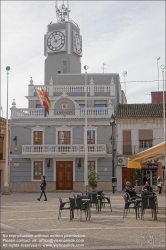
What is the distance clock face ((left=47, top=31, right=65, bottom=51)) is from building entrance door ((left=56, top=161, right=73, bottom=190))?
44.9 feet

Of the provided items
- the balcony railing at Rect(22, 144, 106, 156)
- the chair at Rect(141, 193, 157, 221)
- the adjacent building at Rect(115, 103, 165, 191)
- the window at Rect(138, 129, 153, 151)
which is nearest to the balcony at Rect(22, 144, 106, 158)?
the balcony railing at Rect(22, 144, 106, 156)

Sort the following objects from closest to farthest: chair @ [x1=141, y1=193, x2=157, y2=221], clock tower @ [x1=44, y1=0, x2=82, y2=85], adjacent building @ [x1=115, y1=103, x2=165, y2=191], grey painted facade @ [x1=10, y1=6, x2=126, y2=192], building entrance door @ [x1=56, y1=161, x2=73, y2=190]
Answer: chair @ [x1=141, y1=193, x2=157, y2=221], grey painted facade @ [x1=10, y1=6, x2=126, y2=192], building entrance door @ [x1=56, y1=161, x2=73, y2=190], adjacent building @ [x1=115, y1=103, x2=165, y2=191], clock tower @ [x1=44, y1=0, x2=82, y2=85]

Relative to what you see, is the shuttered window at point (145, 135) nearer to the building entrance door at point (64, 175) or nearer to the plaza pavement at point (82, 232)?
the building entrance door at point (64, 175)

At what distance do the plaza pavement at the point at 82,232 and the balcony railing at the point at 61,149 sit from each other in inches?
704

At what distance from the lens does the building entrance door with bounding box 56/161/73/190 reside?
33062 mm

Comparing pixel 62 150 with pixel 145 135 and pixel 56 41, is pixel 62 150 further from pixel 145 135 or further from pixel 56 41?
pixel 56 41

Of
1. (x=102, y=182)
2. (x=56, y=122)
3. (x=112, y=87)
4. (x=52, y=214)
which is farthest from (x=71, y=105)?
(x=52, y=214)

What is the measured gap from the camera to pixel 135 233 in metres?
10.3

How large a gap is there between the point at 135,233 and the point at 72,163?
75.5ft

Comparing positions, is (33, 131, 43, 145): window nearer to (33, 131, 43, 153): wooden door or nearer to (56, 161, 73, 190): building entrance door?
(33, 131, 43, 153): wooden door

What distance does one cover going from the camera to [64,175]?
33.2 meters

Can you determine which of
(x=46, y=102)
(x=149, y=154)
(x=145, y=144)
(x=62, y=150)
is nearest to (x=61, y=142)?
(x=62, y=150)

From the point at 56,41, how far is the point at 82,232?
33117 mm

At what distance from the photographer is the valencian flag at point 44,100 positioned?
103 feet
